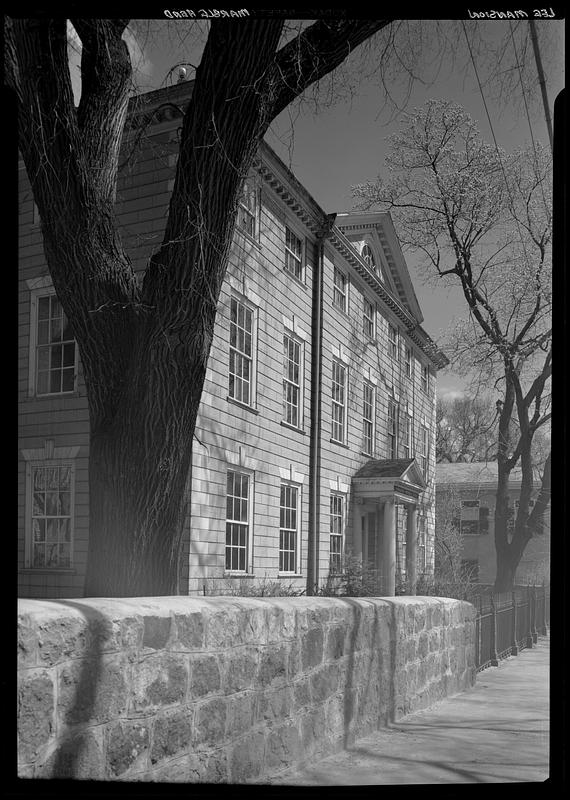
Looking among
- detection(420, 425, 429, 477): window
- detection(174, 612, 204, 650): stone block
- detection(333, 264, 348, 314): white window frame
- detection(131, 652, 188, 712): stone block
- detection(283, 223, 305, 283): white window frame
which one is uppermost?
detection(283, 223, 305, 283): white window frame

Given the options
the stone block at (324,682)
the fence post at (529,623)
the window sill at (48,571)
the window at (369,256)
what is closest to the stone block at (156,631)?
the window sill at (48,571)

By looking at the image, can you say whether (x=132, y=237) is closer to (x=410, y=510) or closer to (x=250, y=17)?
(x=250, y=17)

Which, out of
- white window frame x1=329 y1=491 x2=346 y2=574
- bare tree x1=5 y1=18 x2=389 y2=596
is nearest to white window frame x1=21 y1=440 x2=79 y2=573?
bare tree x1=5 y1=18 x2=389 y2=596

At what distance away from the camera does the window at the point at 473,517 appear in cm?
434

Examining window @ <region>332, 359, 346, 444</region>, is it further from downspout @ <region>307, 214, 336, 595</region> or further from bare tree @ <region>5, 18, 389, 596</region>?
bare tree @ <region>5, 18, 389, 596</region>

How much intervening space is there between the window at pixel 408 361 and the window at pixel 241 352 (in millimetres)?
810

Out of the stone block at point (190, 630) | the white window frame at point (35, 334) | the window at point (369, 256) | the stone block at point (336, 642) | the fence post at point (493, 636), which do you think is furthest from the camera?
the fence post at point (493, 636)

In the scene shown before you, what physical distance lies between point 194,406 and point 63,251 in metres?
0.96

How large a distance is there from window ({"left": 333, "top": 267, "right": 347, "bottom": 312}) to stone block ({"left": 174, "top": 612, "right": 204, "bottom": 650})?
74.3 inches

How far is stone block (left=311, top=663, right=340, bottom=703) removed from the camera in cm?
404

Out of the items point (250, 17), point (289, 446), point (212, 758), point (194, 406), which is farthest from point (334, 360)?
point (212, 758)

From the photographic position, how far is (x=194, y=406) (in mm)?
4070

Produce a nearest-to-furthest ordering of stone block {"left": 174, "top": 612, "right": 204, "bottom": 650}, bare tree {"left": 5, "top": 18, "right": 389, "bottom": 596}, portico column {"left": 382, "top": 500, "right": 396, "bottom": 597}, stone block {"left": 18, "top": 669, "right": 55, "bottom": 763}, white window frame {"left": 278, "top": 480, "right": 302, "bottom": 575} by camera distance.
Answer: stone block {"left": 18, "top": 669, "right": 55, "bottom": 763} < stone block {"left": 174, "top": 612, "right": 204, "bottom": 650} < bare tree {"left": 5, "top": 18, "right": 389, "bottom": 596} < white window frame {"left": 278, "top": 480, "right": 302, "bottom": 575} < portico column {"left": 382, "top": 500, "right": 396, "bottom": 597}

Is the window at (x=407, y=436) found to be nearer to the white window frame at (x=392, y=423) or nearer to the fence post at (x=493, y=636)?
the white window frame at (x=392, y=423)
